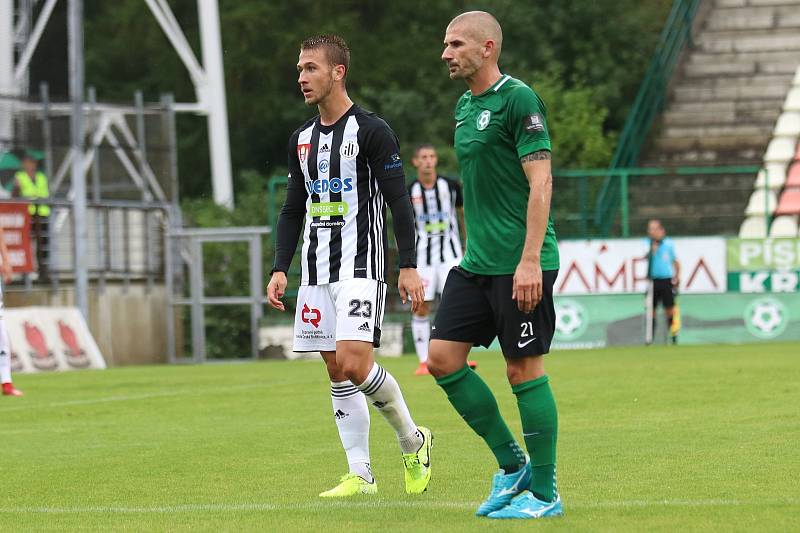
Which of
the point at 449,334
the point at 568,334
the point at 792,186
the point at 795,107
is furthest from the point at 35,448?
the point at 795,107

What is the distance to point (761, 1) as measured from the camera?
35250 millimetres

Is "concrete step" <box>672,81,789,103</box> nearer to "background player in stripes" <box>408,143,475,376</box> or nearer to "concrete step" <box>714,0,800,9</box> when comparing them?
"concrete step" <box>714,0,800,9</box>

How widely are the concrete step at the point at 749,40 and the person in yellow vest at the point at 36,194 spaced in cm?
1586

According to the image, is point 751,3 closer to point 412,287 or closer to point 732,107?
point 732,107

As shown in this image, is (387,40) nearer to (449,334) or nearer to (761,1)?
(761,1)

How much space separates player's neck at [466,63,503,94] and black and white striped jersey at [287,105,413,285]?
96 centimetres

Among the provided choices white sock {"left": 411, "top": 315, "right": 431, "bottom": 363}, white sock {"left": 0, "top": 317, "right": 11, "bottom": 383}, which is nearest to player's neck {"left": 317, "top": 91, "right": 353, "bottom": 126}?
white sock {"left": 0, "top": 317, "right": 11, "bottom": 383}

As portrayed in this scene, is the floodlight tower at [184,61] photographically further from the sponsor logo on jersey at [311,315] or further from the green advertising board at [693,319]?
the sponsor logo on jersey at [311,315]

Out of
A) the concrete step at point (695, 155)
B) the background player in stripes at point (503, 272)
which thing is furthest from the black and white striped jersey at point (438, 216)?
the concrete step at point (695, 155)

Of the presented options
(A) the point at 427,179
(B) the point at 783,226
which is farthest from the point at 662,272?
(A) the point at 427,179

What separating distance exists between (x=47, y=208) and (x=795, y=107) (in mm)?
15209

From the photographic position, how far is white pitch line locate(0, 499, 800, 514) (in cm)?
705

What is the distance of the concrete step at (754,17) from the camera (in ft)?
113

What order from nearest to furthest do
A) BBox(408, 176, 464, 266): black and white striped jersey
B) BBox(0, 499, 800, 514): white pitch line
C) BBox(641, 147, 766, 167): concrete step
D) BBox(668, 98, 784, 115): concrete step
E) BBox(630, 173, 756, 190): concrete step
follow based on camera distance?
BBox(0, 499, 800, 514): white pitch line → BBox(408, 176, 464, 266): black and white striped jersey → BBox(630, 173, 756, 190): concrete step → BBox(641, 147, 766, 167): concrete step → BBox(668, 98, 784, 115): concrete step
